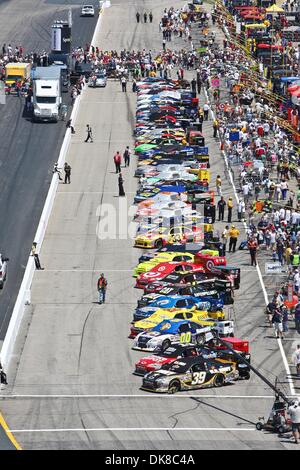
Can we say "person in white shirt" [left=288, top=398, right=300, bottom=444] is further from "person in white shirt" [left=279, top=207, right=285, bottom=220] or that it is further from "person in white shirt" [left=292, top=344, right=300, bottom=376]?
"person in white shirt" [left=279, top=207, right=285, bottom=220]

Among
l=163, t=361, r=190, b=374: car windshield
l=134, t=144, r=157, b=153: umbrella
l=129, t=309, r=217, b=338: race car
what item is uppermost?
l=163, t=361, r=190, b=374: car windshield

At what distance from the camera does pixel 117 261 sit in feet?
224

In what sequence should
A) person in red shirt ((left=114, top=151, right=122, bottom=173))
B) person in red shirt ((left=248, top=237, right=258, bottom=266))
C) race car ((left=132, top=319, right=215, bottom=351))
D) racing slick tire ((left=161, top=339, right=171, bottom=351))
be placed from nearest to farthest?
racing slick tire ((left=161, top=339, right=171, bottom=351)), race car ((left=132, top=319, right=215, bottom=351)), person in red shirt ((left=248, top=237, right=258, bottom=266)), person in red shirt ((left=114, top=151, right=122, bottom=173))

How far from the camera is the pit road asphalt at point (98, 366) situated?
45.6 m

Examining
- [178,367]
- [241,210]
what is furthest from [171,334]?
[241,210]

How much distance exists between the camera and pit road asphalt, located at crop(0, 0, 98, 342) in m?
68.4

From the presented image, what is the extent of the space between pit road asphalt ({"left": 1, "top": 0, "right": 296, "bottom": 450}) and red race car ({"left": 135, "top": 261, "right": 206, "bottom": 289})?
552mm

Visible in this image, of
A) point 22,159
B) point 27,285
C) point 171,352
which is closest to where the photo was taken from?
point 171,352

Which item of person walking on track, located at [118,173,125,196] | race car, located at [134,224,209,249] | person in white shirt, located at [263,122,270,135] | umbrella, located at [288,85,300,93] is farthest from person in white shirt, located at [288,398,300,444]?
umbrella, located at [288,85,300,93]

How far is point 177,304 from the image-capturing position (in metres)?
58.4

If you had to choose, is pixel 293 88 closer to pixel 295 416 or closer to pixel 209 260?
pixel 209 260

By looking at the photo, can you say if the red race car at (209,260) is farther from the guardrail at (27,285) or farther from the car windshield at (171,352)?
the car windshield at (171,352)

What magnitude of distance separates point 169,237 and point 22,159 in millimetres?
21300

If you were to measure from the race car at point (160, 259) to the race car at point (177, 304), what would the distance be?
5.58 m
